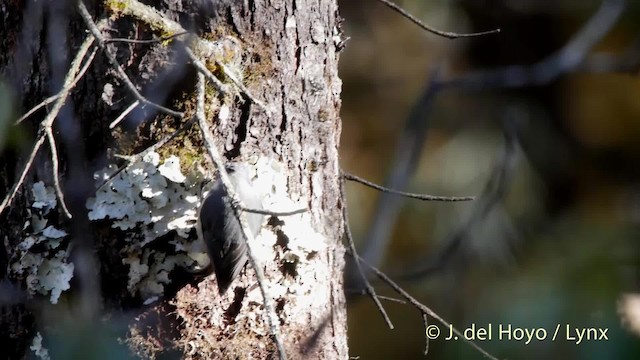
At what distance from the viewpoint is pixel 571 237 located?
12.4ft

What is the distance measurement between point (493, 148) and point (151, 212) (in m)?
2.64

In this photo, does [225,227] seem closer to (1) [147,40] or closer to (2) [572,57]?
(1) [147,40]

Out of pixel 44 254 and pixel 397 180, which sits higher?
pixel 397 180

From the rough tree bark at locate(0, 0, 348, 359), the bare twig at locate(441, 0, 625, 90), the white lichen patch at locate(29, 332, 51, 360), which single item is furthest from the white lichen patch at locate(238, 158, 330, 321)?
the bare twig at locate(441, 0, 625, 90)

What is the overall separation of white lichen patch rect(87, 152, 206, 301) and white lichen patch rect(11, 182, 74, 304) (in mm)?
90

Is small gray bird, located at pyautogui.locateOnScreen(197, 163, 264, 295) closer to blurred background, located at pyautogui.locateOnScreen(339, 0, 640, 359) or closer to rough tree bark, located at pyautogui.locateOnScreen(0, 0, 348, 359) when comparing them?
rough tree bark, located at pyautogui.locateOnScreen(0, 0, 348, 359)

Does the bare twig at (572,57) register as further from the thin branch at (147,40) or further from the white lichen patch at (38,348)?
the white lichen patch at (38,348)

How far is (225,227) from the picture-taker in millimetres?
1503

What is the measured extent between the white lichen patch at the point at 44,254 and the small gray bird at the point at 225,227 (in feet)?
0.83

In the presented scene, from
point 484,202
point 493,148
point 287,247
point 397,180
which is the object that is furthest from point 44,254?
point 493,148

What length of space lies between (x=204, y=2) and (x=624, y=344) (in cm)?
193

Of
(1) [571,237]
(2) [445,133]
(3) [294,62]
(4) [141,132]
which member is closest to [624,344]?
(1) [571,237]

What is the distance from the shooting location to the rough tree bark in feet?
5.11

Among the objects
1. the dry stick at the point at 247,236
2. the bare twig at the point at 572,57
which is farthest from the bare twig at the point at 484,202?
the dry stick at the point at 247,236
